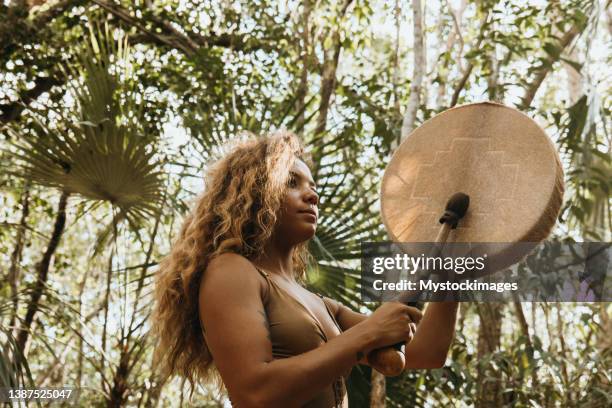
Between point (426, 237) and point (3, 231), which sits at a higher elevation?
point (3, 231)

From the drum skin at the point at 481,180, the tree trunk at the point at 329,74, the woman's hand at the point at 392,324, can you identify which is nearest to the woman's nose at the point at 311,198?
the drum skin at the point at 481,180

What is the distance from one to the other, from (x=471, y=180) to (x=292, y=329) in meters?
0.61

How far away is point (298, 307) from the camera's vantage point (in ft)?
6.17

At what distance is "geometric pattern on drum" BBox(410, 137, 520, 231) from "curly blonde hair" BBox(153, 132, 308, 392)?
0.36 meters

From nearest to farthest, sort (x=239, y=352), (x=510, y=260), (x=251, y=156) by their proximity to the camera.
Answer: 1. (x=239, y=352)
2. (x=510, y=260)
3. (x=251, y=156)

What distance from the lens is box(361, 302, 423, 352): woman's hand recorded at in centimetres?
164

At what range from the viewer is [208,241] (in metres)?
2.01

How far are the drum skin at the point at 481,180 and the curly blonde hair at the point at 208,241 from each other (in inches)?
12.4

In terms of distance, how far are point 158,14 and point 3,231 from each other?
85.9 inches

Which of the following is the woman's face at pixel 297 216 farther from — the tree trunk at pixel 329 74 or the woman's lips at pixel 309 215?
→ the tree trunk at pixel 329 74

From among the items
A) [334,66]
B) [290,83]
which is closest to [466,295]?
[334,66]

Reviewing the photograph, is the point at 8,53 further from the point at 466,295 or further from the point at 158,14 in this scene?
the point at 466,295

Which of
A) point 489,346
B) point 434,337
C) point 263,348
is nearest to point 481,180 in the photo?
point 434,337

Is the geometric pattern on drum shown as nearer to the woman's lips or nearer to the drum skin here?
the drum skin
